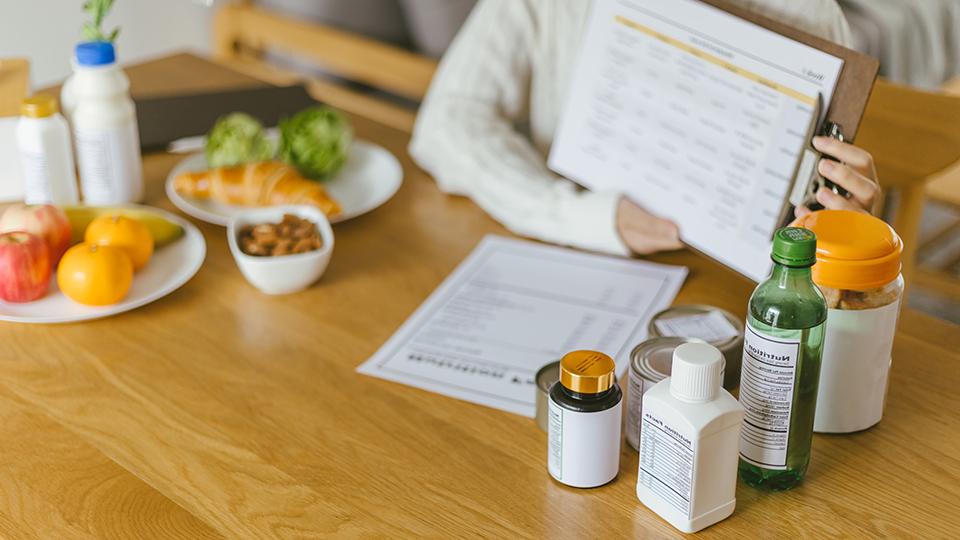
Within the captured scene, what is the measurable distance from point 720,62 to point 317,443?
23.2 inches

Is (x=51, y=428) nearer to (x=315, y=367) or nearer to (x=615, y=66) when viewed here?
(x=315, y=367)

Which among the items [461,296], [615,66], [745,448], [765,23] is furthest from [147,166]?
[745,448]

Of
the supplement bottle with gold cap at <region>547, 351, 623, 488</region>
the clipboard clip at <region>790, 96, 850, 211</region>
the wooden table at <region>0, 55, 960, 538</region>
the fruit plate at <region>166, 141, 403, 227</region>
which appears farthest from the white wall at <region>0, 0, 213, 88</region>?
the supplement bottle with gold cap at <region>547, 351, 623, 488</region>

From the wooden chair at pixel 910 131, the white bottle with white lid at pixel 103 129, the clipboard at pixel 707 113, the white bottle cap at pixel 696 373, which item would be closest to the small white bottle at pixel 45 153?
the white bottle with white lid at pixel 103 129

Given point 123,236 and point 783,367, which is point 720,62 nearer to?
point 783,367

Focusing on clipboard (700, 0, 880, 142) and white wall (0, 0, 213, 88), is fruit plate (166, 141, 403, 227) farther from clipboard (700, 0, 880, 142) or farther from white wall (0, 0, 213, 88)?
white wall (0, 0, 213, 88)

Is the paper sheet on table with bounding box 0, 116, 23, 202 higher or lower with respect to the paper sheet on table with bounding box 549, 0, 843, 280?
lower

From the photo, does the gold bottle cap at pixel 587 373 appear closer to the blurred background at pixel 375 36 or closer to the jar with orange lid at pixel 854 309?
the jar with orange lid at pixel 854 309

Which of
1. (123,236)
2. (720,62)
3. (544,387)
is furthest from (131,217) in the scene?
(720,62)

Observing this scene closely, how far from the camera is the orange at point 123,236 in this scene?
1.18 metres

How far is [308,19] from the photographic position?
261 centimetres

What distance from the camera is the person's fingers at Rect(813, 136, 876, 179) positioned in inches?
39.2

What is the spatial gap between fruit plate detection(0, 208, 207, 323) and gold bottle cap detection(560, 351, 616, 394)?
1.79ft

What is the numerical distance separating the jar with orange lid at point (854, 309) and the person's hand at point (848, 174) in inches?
4.4
